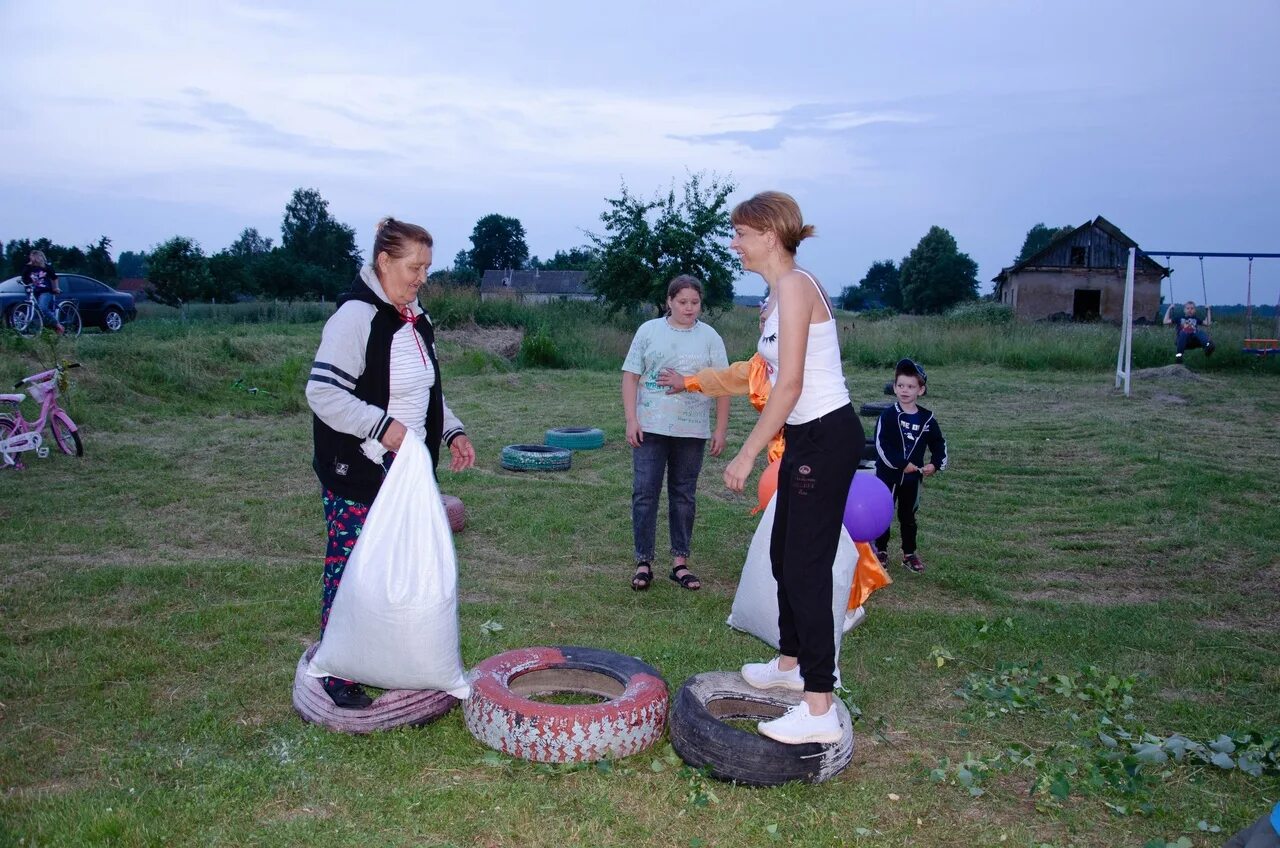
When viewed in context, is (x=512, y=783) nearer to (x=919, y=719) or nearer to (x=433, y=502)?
(x=433, y=502)

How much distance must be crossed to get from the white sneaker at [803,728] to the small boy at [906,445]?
302 cm

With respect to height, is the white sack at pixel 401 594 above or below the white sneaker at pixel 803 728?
above

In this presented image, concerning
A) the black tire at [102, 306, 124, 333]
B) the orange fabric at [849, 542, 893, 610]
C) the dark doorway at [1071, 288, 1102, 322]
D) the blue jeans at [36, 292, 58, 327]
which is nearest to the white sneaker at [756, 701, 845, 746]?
the orange fabric at [849, 542, 893, 610]

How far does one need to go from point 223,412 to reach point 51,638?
9.08 metres

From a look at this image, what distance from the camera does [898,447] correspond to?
6312mm

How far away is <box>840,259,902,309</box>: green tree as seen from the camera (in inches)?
3162

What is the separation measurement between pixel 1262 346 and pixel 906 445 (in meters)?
16.5

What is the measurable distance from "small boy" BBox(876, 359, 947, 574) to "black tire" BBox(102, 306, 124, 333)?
17.4 meters

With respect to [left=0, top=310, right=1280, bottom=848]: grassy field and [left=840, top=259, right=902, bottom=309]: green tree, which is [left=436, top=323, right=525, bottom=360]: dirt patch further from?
[left=840, top=259, right=902, bottom=309]: green tree

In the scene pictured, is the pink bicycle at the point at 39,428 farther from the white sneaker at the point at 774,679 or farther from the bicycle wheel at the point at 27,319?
the white sneaker at the point at 774,679

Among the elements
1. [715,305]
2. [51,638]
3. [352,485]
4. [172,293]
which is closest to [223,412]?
[51,638]

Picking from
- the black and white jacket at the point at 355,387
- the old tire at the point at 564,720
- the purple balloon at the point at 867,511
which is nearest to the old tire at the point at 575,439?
the purple balloon at the point at 867,511

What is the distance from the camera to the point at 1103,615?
5504 millimetres

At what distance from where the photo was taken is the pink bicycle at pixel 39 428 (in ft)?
29.5
